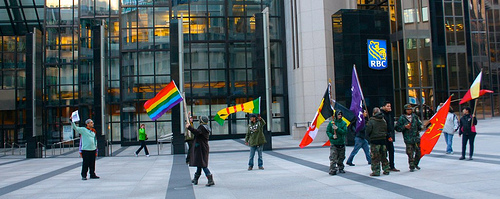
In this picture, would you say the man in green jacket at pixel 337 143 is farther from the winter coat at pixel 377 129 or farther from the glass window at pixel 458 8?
the glass window at pixel 458 8

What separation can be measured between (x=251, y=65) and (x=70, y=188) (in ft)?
76.6

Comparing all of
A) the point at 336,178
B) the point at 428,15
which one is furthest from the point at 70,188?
the point at 428,15

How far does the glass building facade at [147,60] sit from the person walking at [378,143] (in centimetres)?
2098

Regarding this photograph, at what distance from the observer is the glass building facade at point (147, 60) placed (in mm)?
30781

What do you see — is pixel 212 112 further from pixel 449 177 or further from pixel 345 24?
pixel 449 177

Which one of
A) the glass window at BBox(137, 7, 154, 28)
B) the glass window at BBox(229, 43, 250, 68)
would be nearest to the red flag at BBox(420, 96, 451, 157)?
the glass window at BBox(229, 43, 250, 68)

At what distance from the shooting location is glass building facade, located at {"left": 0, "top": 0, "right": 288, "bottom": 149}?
30.8m

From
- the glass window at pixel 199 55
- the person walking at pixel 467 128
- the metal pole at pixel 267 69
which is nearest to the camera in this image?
the person walking at pixel 467 128

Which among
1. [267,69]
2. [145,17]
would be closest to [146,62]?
[145,17]

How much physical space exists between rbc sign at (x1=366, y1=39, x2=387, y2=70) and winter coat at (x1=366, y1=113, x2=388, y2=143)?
13.2 metres

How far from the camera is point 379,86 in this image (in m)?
23.2

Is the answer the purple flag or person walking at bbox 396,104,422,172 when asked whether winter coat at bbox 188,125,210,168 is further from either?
the purple flag

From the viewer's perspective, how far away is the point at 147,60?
30922 millimetres

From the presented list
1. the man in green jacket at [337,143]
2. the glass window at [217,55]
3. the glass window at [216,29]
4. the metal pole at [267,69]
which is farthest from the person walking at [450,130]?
the glass window at [216,29]
